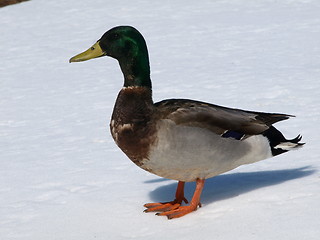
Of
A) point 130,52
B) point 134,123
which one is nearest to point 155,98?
point 130,52

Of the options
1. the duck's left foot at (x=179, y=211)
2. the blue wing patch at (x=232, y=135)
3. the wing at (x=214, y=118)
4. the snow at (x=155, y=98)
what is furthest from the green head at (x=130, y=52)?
the snow at (x=155, y=98)

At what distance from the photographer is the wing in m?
4.57

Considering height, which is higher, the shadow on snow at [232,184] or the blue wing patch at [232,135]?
the blue wing patch at [232,135]

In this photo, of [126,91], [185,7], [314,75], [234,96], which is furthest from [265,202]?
[185,7]

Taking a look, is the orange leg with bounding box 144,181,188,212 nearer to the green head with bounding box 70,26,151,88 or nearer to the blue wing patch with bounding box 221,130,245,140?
the blue wing patch with bounding box 221,130,245,140

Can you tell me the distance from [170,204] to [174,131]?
0.76 m

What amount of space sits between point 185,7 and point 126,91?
10.1 m

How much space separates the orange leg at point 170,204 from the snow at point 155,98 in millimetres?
82

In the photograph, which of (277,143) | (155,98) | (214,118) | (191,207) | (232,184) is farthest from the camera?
(155,98)

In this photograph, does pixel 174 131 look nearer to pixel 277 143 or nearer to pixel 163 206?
pixel 163 206

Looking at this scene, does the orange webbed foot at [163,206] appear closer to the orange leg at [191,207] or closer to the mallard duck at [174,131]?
the mallard duck at [174,131]

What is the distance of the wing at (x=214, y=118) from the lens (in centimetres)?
457

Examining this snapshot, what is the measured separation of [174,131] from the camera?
448cm

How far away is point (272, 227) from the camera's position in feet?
14.1
